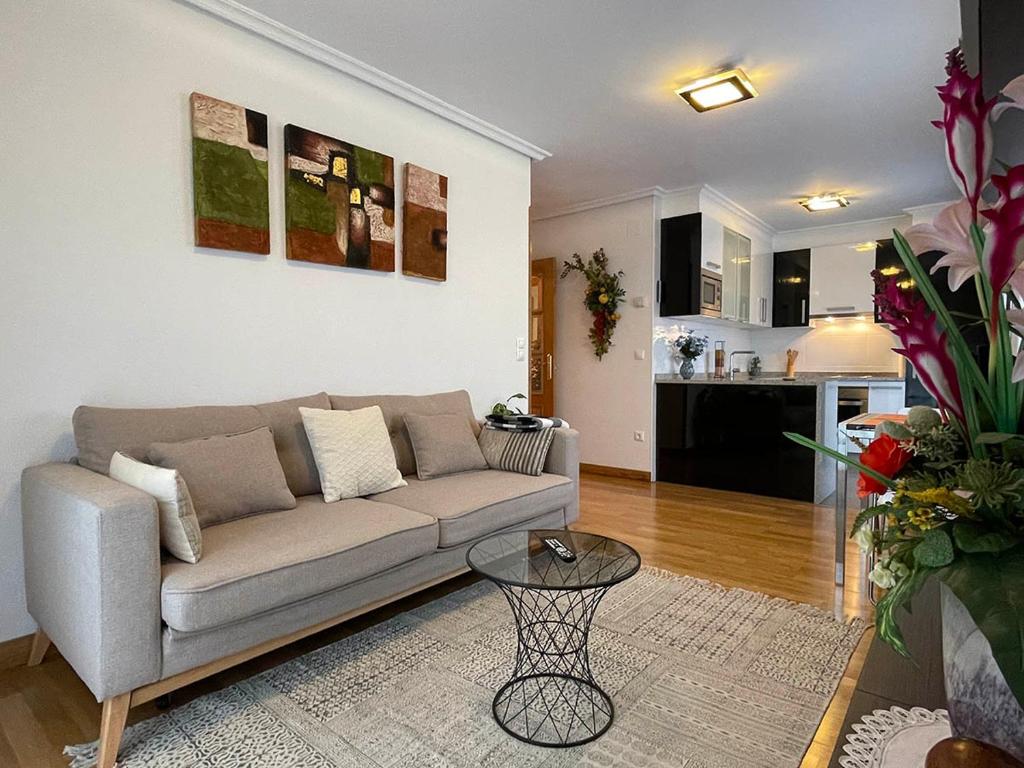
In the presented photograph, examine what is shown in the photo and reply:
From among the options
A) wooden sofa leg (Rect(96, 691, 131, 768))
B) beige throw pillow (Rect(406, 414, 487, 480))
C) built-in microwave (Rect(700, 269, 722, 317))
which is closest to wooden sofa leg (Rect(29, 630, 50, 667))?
wooden sofa leg (Rect(96, 691, 131, 768))

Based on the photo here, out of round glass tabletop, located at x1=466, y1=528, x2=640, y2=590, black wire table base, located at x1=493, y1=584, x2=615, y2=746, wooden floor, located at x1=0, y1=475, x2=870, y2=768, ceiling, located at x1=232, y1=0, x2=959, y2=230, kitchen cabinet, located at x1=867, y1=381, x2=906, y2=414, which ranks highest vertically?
ceiling, located at x1=232, y1=0, x2=959, y2=230

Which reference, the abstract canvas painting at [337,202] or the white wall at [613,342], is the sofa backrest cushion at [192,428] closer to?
the abstract canvas painting at [337,202]

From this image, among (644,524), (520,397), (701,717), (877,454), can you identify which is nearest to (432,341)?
(520,397)

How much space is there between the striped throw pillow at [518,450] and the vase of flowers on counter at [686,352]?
268 cm

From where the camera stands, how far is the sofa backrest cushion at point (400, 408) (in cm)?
294

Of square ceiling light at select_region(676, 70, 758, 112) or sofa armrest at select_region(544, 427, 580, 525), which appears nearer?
square ceiling light at select_region(676, 70, 758, 112)

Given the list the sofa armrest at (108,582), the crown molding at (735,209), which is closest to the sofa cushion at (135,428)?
the sofa armrest at (108,582)

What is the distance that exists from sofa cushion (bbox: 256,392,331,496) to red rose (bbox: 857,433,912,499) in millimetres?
2307

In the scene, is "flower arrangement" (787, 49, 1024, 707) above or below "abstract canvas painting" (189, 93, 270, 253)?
below

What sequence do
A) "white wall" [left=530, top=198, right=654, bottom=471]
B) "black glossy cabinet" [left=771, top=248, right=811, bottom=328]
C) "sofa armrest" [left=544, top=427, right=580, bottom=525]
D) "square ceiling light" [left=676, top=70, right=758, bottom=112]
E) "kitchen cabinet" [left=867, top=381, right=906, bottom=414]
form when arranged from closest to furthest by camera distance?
"square ceiling light" [left=676, top=70, right=758, bottom=112], "sofa armrest" [left=544, top=427, right=580, bottom=525], "white wall" [left=530, top=198, right=654, bottom=471], "kitchen cabinet" [left=867, top=381, right=906, bottom=414], "black glossy cabinet" [left=771, top=248, right=811, bottom=328]

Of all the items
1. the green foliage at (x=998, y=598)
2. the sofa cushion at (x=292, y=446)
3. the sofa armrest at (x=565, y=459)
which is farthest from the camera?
the sofa armrest at (x=565, y=459)

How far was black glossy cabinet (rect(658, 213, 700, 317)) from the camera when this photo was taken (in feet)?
16.7

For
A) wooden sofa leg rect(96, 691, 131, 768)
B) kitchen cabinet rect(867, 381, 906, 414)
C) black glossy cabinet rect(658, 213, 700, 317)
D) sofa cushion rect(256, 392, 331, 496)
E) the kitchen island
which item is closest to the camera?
wooden sofa leg rect(96, 691, 131, 768)

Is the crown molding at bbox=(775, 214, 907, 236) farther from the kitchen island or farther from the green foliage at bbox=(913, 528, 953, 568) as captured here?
the green foliage at bbox=(913, 528, 953, 568)
